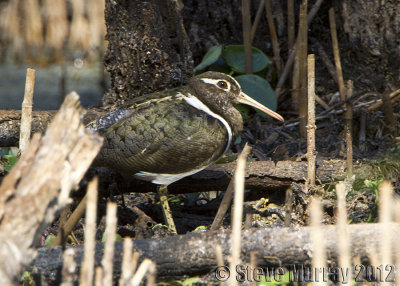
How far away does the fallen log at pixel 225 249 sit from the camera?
8.90ft


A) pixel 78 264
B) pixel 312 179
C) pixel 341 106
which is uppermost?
pixel 341 106

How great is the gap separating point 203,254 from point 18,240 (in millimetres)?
911

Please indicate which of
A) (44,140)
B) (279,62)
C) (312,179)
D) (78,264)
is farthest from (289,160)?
(44,140)

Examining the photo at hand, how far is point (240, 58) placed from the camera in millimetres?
5262

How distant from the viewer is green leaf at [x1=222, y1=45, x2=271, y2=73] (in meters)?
5.21

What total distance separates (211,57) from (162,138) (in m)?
1.49

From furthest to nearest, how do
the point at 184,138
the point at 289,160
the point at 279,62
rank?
1. the point at 279,62
2. the point at 289,160
3. the point at 184,138

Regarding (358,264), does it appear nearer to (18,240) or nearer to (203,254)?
(203,254)

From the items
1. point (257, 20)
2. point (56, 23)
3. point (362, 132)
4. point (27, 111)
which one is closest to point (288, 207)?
point (27, 111)

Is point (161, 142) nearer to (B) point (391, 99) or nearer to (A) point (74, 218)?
(A) point (74, 218)

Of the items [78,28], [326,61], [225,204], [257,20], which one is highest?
[78,28]

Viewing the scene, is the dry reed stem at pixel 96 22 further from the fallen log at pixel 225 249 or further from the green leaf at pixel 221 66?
the fallen log at pixel 225 249

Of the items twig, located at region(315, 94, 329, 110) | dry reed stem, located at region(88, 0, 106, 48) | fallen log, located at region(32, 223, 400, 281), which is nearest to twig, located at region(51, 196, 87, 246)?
fallen log, located at region(32, 223, 400, 281)

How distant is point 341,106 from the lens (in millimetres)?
5215
